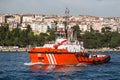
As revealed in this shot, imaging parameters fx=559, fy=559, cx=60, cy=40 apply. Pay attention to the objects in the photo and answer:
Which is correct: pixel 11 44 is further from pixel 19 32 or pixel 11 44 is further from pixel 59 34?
pixel 59 34

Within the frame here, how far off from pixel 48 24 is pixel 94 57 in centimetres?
13432

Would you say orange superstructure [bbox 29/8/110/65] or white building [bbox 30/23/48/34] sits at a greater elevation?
orange superstructure [bbox 29/8/110/65]

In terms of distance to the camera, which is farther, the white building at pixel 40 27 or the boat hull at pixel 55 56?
the white building at pixel 40 27

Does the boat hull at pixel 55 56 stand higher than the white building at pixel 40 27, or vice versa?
the boat hull at pixel 55 56

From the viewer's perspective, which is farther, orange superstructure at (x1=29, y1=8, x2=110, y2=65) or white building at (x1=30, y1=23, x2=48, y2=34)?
white building at (x1=30, y1=23, x2=48, y2=34)

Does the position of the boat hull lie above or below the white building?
above

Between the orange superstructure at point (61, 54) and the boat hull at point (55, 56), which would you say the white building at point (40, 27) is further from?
the boat hull at point (55, 56)

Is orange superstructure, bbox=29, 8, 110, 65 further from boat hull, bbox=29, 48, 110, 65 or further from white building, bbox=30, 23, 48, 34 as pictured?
white building, bbox=30, 23, 48, 34

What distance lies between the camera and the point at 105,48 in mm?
161500

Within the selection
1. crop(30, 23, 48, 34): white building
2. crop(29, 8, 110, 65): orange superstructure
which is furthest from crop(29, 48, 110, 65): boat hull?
crop(30, 23, 48, 34): white building

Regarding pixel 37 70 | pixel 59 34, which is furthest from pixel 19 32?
pixel 37 70

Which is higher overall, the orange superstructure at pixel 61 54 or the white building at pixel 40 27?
the orange superstructure at pixel 61 54

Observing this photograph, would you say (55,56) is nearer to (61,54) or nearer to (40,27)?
(61,54)

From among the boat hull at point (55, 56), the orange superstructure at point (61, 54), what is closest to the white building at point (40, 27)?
the orange superstructure at point (61, 54)
